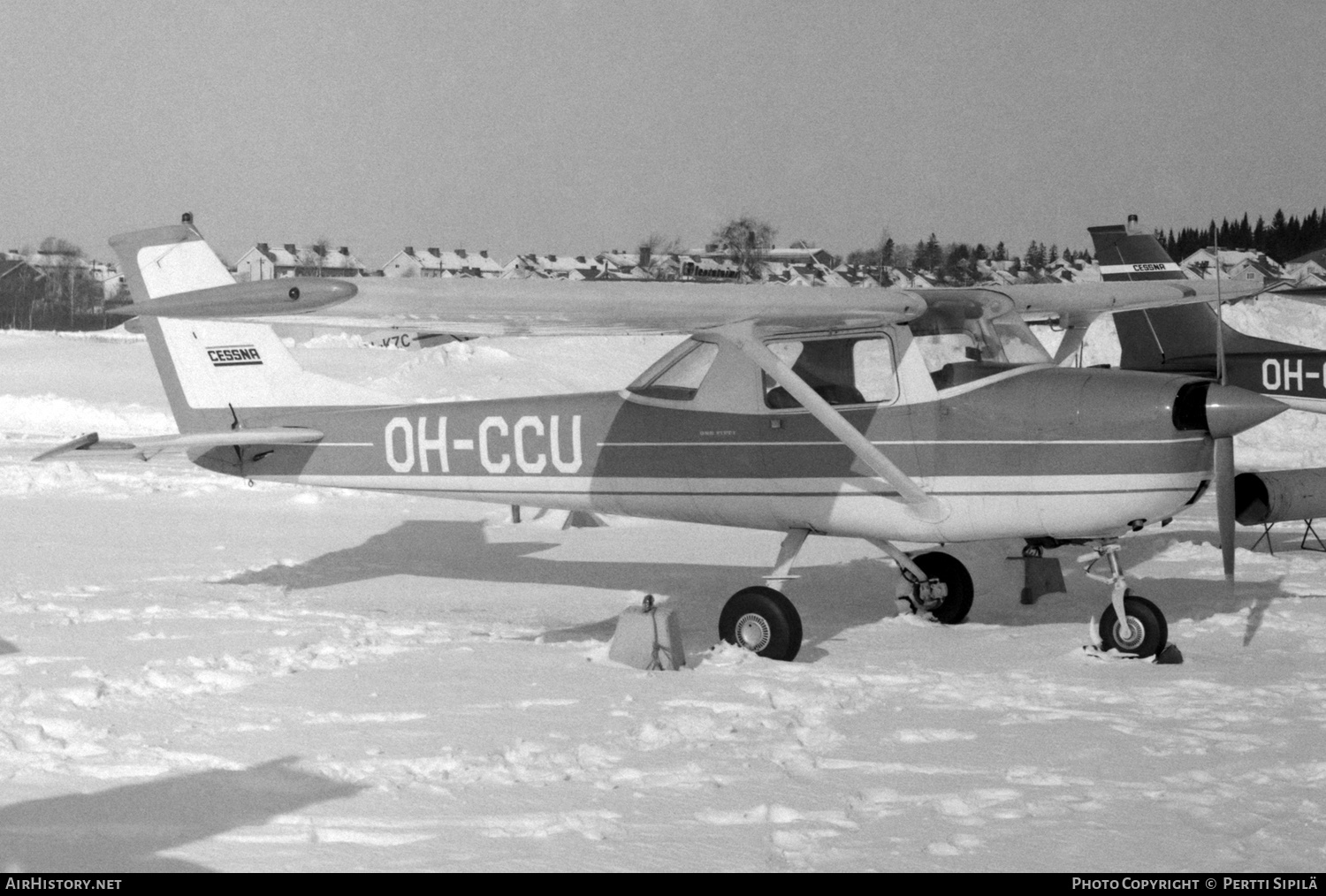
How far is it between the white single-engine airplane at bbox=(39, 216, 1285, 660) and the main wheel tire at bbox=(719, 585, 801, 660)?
0.04 ft

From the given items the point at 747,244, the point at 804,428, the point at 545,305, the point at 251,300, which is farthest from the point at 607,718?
the point at 747,244

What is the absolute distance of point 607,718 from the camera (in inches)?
243

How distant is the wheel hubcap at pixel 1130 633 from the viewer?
752 cm

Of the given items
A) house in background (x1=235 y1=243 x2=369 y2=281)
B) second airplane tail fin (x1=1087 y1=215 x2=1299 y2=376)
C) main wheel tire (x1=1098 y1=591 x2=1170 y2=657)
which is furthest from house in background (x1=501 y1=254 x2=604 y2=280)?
main wheel tire (x1=1098 y1=591 x2=1170 y2=657)

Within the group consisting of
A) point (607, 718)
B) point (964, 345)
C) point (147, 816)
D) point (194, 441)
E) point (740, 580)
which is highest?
point (964, 345)

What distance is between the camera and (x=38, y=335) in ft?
152

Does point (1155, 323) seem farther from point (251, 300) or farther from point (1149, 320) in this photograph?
point (251, 300)

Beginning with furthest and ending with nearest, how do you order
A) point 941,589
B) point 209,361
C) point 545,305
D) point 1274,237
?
point 1274,237, point 209,361, point 941,589, point 545,305

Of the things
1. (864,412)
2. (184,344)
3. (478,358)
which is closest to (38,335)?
(478,358)

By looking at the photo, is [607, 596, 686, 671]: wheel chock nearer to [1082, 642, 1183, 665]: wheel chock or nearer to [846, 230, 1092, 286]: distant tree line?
[1082, 642, 1183, 665]: wheel chock

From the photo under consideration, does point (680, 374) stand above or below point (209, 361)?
below

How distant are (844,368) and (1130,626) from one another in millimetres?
2124

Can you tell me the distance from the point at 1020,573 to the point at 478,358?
88.0ft

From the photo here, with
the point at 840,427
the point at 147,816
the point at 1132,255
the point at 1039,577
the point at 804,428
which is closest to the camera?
the point at 147,816
